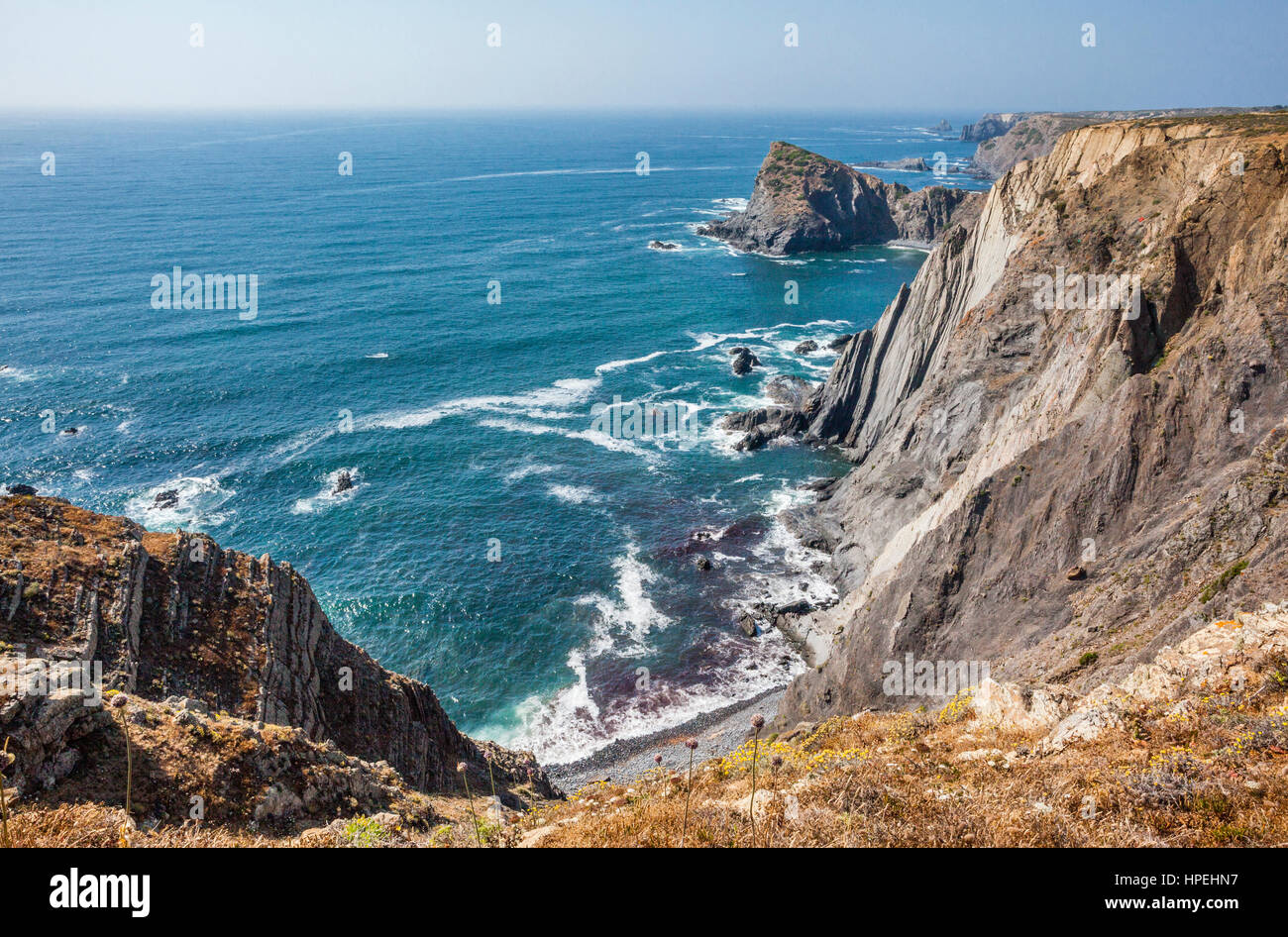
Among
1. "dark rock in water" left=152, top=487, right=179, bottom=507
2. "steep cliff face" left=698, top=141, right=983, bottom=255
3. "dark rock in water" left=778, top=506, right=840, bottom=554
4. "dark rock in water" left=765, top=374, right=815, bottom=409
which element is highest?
"steep cliff face" left=698, top=141, right=983, bottom=255

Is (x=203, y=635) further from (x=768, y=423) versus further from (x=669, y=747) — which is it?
(x=768, y=423)

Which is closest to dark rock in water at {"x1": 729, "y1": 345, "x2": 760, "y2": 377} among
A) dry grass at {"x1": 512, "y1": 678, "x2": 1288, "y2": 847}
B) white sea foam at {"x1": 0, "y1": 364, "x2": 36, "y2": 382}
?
dry grass at {"x1": 512, "y1": 678, "x2": 1288, "y2": 847}

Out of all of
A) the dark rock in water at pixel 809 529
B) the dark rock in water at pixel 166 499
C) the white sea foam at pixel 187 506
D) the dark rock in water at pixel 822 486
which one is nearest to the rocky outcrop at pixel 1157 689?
the dark rock in water at pixel 809 529

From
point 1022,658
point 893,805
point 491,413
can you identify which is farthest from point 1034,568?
point 491,413

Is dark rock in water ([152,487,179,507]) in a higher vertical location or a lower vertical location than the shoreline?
higher

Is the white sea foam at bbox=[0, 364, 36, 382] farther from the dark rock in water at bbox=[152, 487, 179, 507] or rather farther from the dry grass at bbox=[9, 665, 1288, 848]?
the dry grass at bbox=[9, 665, 1288, 848]

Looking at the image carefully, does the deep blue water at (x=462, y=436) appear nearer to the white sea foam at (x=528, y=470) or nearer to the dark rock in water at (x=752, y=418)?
the white sea foam at (x=528, y=470)

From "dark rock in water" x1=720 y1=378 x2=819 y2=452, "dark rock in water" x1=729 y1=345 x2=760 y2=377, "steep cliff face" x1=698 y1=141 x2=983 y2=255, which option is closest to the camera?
"dark rock in water" x1=720 y1=378 x2=819 y2=452

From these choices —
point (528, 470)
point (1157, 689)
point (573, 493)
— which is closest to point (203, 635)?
point (1157, 689)
